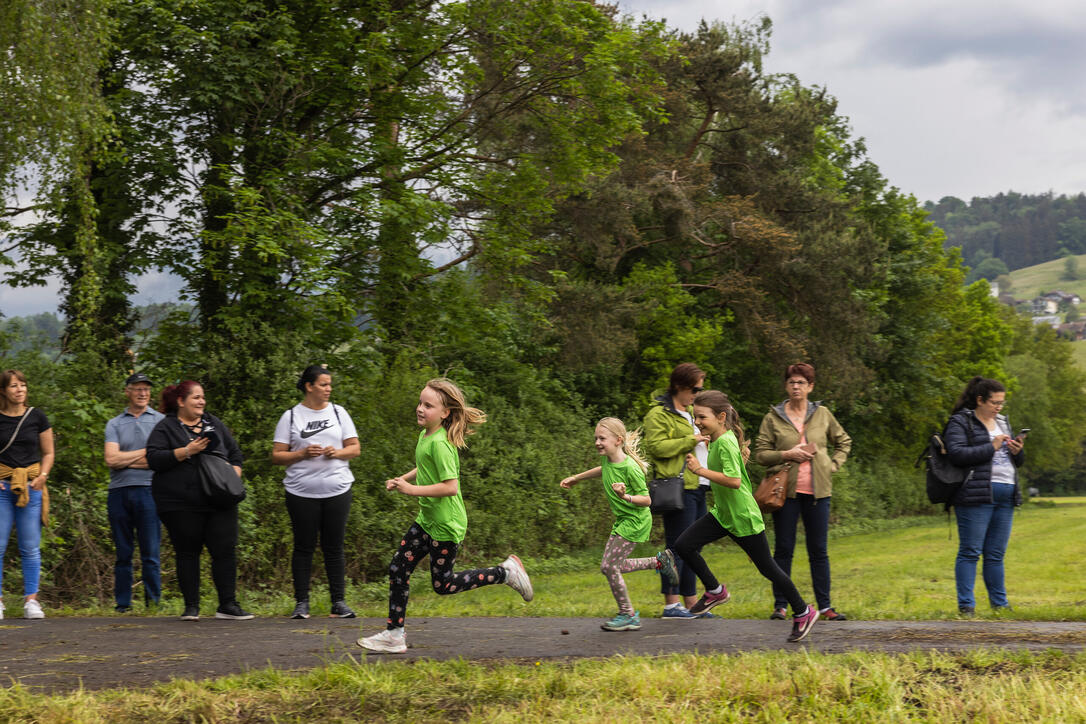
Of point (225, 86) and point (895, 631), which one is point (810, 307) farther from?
point (895, 631)

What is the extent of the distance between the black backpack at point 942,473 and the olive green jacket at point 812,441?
2.52ft

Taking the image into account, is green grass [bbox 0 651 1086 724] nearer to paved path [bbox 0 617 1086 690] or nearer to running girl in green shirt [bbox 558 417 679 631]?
paved path [bbox 0 617 1086 690]

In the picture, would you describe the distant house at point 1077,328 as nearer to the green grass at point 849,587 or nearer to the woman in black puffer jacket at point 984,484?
the green grass at point 849,587

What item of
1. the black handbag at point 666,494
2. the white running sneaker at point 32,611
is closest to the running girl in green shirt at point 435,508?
the black handbag at point 666,494

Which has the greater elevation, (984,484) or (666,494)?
(666,494)

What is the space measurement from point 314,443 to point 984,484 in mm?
5741

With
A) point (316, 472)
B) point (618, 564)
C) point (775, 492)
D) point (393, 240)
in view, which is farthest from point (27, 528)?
point (393, 240)

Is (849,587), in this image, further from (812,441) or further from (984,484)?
(812,441)

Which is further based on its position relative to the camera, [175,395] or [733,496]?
[175,395]

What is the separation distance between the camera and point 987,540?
9.12 m

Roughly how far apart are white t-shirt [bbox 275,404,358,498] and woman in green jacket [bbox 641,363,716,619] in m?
2.53

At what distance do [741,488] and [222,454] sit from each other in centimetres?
426

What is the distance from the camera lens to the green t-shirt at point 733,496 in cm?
745

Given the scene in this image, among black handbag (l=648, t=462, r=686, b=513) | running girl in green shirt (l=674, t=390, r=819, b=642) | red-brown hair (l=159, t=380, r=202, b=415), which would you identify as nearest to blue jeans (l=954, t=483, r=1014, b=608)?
running girl in green shirt (l=674, t=390, r=819, b=642)
